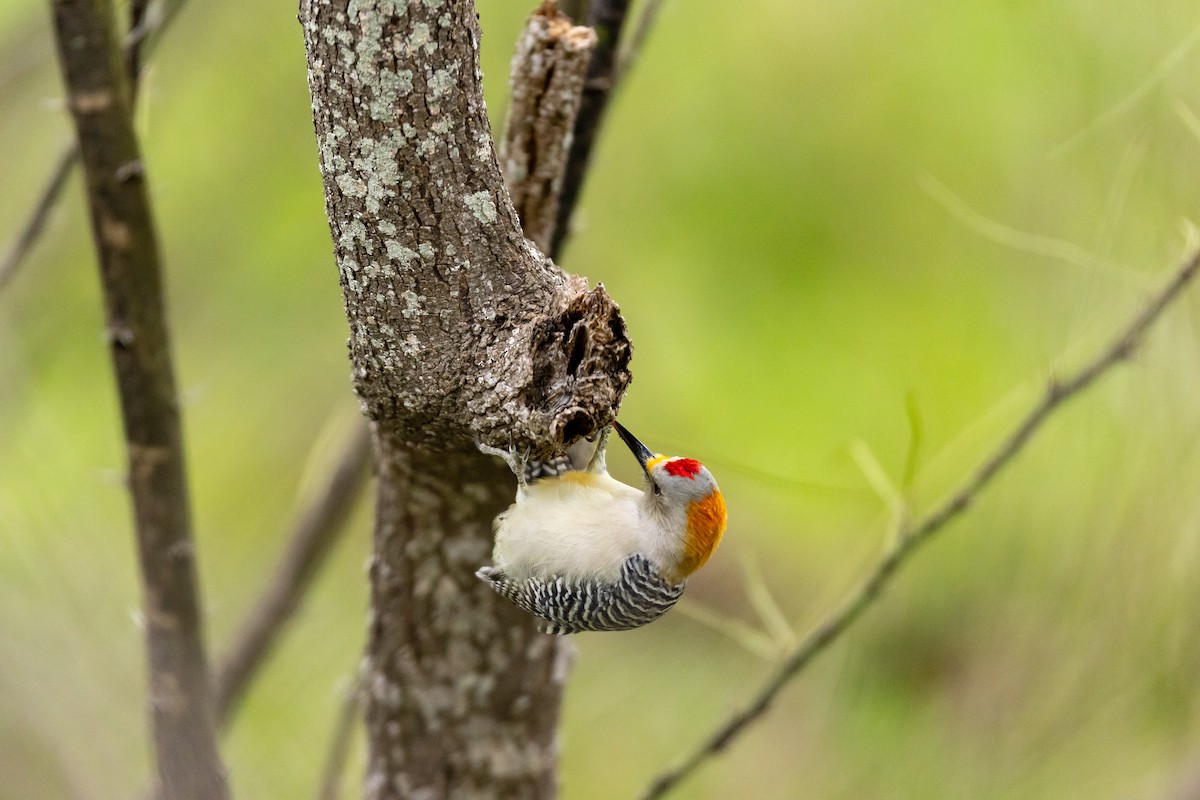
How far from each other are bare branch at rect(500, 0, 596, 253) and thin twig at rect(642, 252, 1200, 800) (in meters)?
0.76

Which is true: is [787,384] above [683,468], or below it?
Answer: below

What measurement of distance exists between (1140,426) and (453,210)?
3.74 feet

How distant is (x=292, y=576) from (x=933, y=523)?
1.24 meters

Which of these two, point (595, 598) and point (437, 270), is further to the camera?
point (595, 598)

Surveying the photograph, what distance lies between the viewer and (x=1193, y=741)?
59.5 inches

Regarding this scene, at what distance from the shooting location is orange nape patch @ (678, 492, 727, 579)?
172cm

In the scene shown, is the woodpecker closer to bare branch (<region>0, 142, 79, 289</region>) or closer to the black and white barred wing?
the black and white barred wing

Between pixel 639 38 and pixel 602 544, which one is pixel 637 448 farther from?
pixel 639 38

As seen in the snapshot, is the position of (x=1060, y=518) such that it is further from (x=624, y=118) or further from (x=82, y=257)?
(x=82, y=257)

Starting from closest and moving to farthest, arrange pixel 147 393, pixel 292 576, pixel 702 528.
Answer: pixel 147 393
pixel 702 528
pixel 292 576

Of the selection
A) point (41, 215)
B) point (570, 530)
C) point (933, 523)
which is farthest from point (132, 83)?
point (933, 523)

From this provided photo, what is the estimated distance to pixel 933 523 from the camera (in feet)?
5.10

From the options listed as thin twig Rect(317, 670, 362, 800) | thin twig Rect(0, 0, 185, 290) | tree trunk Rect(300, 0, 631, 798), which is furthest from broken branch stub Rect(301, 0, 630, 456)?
thin twig Rect(317, 670, 362, 800)

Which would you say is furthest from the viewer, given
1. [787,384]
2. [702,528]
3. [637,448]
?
[787,384]
